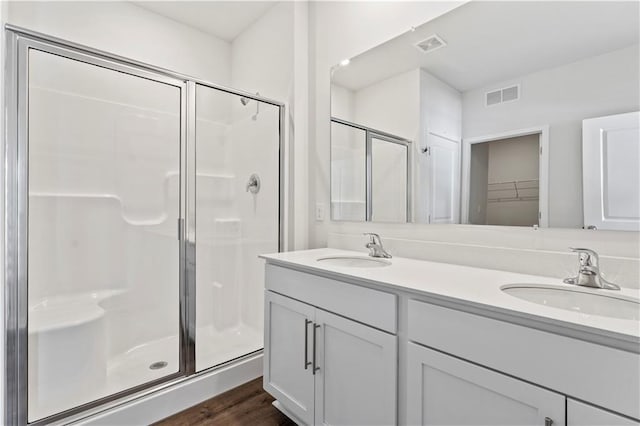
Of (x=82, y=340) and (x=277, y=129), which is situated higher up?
(x=277, y=129)

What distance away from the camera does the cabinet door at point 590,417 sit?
636 mm

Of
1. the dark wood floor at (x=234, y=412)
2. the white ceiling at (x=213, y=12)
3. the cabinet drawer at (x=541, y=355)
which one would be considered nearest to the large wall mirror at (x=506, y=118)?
the cabinet drawer at (x=541, y=355)

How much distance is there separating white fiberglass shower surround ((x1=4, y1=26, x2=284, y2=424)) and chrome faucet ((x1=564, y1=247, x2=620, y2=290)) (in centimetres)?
161

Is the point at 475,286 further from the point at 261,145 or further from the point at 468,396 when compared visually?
the point at 261,145

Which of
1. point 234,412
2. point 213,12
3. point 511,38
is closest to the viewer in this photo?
point 511,38

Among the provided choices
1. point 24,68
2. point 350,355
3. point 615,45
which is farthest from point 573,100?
point 24,68

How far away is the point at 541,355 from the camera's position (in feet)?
2.40

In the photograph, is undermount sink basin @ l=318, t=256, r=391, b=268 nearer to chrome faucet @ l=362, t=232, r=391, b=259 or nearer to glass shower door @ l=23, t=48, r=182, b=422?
chrome faucet @ l=362, t=232, r=391, b=259

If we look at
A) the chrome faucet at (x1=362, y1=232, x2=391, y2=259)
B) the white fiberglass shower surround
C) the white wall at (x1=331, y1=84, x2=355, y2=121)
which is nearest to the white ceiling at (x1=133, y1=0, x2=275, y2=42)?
the white fiberglass shower surround


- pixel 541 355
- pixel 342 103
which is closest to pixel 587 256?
pixel 541 355

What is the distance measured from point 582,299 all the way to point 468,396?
1.64 ft

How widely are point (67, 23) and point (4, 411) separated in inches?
82.9

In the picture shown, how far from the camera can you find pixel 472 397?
2.76 feet

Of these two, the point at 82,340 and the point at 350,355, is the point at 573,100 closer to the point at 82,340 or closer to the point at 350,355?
the point at 350,355
